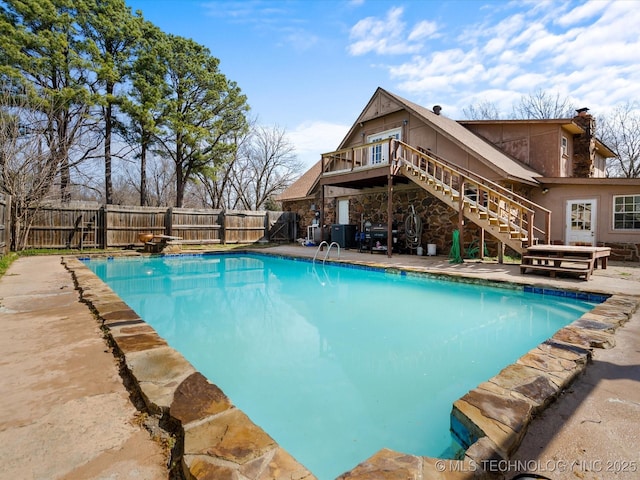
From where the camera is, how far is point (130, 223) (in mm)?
13297

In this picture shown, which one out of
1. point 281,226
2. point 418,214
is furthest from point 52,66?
point 418,214

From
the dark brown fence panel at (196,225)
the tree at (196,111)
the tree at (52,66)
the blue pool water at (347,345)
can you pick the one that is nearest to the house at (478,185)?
the blue pool water at (347,345)

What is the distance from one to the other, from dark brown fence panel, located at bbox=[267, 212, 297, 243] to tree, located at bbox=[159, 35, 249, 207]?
517cm

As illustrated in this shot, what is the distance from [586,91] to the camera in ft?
61.2

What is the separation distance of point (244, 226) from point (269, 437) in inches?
589

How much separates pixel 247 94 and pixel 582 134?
16.6 meters

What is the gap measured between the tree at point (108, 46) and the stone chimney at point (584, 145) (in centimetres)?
1923

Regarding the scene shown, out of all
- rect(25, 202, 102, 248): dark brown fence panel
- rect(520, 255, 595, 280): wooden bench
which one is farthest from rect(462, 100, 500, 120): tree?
rect(25, 202, 102, 248): dark brown fence panel

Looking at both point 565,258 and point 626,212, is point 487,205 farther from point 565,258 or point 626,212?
point 626,212

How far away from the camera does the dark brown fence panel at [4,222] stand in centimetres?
880

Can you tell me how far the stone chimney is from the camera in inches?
477

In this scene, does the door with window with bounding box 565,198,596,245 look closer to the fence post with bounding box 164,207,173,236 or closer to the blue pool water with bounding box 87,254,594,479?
the blue pool water with bounding box 87,254,594,479

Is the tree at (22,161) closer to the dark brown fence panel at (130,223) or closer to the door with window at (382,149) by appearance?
the dark brown fence panel at (130,223)

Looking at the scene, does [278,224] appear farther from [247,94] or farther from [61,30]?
[61,30]
